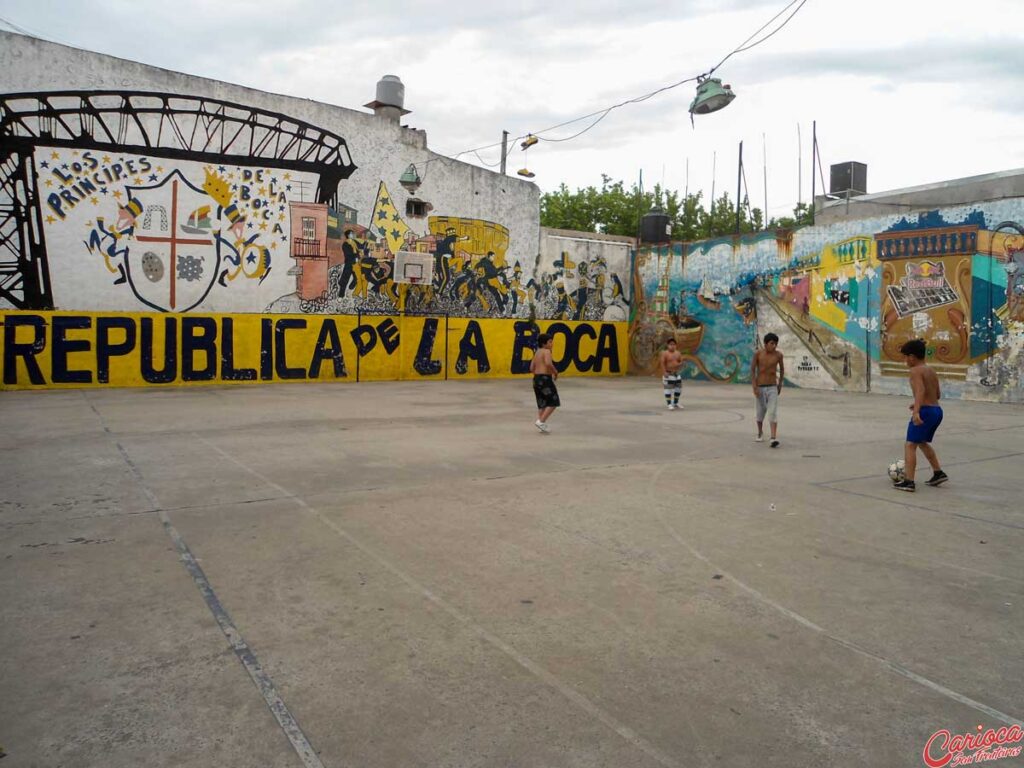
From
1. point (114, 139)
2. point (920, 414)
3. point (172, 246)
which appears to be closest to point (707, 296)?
point (172, 246)

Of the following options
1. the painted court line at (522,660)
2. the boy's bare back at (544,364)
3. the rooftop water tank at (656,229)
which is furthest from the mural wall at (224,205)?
the painted court line at (522,660)

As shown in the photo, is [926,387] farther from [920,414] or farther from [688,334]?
[688,334]

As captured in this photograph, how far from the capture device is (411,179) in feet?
74.9

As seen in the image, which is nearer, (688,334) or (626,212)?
(688,334)

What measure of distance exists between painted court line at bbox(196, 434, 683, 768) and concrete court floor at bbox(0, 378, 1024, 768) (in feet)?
0.06

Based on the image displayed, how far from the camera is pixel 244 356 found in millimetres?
20391

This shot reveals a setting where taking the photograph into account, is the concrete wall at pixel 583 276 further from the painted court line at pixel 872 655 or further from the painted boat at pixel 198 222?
the painted court line at pixel 872 655

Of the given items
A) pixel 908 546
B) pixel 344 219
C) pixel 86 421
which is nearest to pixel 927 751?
pixel 908 546

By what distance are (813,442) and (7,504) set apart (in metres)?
10.0

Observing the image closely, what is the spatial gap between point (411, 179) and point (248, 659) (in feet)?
68.0

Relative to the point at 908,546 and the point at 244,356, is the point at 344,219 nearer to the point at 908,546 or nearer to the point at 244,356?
the point at 244,356

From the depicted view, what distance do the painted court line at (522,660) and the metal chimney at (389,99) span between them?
773 inches

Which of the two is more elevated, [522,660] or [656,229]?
[656,229]

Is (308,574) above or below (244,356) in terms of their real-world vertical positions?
below
